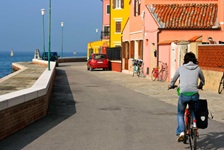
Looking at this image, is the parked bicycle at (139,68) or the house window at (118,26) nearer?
the parked bicycle at (139,68)

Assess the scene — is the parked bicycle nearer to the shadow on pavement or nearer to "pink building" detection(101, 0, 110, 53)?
the shadow on pavement

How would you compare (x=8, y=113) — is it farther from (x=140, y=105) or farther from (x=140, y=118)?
(x=140, y=105)

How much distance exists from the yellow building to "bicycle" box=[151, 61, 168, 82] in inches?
1238

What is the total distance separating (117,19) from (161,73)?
3413 cm

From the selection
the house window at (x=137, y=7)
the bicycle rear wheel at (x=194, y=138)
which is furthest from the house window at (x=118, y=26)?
the bicycle rear wheel at (x=194, y=138)

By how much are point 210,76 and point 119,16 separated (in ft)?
135

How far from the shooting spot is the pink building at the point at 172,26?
30.4 m

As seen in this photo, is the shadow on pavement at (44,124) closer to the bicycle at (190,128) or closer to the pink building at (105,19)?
the bicycle at (190,128)

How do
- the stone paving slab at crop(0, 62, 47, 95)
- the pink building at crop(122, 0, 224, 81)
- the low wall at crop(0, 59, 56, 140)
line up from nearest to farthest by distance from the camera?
the low wall at crop(0, 59, 56, 140)
the stone paving slab at crop(0, 62, 47, 95)
the pink building at crop(122, 0, 224, 81)

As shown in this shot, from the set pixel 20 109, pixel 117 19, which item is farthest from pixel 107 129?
pixel 117 19

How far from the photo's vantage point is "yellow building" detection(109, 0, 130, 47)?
63366 millimetres

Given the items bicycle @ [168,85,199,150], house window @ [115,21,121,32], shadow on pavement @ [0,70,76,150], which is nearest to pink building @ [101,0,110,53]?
house window @ [115,21,121,32]

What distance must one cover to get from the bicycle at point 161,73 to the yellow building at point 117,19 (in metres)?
31.4

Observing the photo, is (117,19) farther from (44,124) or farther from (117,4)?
(44,124)
